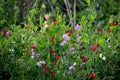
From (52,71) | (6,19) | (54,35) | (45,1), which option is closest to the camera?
(52,71)

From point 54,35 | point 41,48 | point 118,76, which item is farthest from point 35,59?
point 118,76

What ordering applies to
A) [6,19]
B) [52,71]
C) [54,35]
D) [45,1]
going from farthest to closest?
1. [45,1]
2. [6,19]
3. [54,35]
4. [52,71]

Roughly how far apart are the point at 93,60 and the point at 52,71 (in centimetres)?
41

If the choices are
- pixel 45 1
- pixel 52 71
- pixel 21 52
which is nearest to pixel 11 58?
pixel 21 52

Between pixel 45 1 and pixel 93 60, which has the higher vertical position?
pixel 45 1

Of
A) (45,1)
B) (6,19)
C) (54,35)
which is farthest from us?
(45,1)

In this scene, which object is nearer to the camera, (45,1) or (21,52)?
(21,52)

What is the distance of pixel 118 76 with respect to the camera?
3402 mm

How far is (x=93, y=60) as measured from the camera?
338 cm

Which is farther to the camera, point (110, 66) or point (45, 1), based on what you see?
point (45, 1)

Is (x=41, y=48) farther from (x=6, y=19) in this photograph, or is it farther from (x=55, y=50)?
(x=6, y=19)

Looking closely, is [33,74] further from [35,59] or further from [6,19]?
[6,19]

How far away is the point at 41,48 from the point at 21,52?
23 cm

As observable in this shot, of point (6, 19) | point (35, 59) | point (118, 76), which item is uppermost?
point (6, 19)
